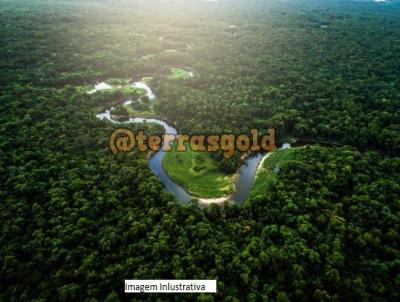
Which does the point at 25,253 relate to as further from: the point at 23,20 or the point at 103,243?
the point at 23,20

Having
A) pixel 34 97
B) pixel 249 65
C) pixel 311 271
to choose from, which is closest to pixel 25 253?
pixel 311 271

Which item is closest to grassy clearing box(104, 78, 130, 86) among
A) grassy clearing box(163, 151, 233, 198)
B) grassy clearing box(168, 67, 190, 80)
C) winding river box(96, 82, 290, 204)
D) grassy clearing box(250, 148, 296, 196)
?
grassy clearing box(168, 67, 190, 80)

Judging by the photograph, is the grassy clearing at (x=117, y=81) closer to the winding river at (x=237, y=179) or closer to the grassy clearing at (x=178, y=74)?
the grassy clearing at (x=178, y=74)

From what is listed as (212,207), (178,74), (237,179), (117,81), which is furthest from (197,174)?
(178,74)

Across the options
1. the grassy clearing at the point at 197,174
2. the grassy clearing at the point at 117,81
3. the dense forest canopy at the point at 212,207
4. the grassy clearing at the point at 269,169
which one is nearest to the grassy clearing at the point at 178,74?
the dense forest canopy at the point at 212,207

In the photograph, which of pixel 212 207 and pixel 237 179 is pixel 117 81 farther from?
pixel 212 207

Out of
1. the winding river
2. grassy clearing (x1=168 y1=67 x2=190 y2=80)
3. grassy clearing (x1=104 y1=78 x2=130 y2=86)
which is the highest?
grassy clearing (x1=168 y1=67 x2=190 y2=80)

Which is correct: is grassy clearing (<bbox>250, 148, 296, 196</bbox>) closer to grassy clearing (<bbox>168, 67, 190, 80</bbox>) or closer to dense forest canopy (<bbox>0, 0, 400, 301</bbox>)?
dense forest canopy (<bbox>0, 0, 400, 301</bbox>)

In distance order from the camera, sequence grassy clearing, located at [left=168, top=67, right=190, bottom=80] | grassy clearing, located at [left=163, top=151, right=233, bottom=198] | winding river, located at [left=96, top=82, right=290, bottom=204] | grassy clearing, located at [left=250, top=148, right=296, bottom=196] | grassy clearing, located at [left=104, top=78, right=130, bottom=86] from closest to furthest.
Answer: grassy clearing, located at [left=250, top=148, right=296, bottom=196]
winding river, located at [left=96, top=82, right=290, bottom=204]
grassy clearing, located at [left=163, top=151, right=233, bottom=198]
grassy clearing, located at [left=104, top=78, right=130, bottom=86]
grassy clearing, located at [left=168, top=67, right=190, bottom=80]
